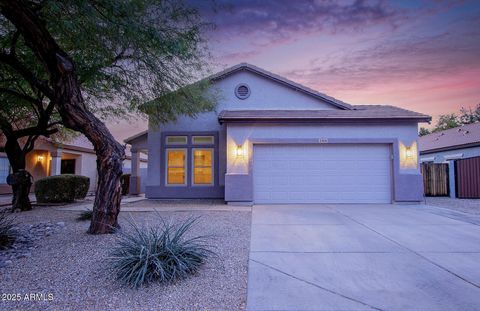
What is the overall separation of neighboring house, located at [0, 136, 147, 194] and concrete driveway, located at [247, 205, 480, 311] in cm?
1530

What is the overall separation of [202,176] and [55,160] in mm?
11022

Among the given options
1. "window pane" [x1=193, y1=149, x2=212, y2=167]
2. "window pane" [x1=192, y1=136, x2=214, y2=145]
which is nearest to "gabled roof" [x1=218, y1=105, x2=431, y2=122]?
"window pane" [x1=192, y1=136, x2=214, y2=145]

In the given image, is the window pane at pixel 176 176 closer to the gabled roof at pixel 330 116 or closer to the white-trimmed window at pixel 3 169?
the gabled roof at pixel 330 116

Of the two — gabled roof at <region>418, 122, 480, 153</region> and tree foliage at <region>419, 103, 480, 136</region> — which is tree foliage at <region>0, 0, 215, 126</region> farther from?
tree foliage at <region>419, 103, 480, 136</region>

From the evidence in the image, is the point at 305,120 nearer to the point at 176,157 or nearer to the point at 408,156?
the point at 408,156

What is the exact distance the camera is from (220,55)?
379 inches

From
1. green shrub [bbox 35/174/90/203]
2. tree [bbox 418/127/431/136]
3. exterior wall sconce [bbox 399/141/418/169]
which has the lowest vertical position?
green shrub [bbox 35/174/90/203]

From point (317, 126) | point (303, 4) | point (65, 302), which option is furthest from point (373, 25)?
point (65, 302)

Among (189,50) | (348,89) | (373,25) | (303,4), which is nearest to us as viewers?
(189,50)

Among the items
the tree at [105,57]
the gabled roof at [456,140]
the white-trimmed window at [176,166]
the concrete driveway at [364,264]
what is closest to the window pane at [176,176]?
the white-trimmed window at [176,166]

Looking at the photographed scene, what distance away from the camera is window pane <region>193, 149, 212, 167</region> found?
44.0 feet

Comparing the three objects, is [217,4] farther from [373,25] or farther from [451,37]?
[451,37]

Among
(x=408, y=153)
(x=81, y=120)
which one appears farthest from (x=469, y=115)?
(x=81, y=120)

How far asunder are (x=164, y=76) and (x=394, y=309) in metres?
7.56
